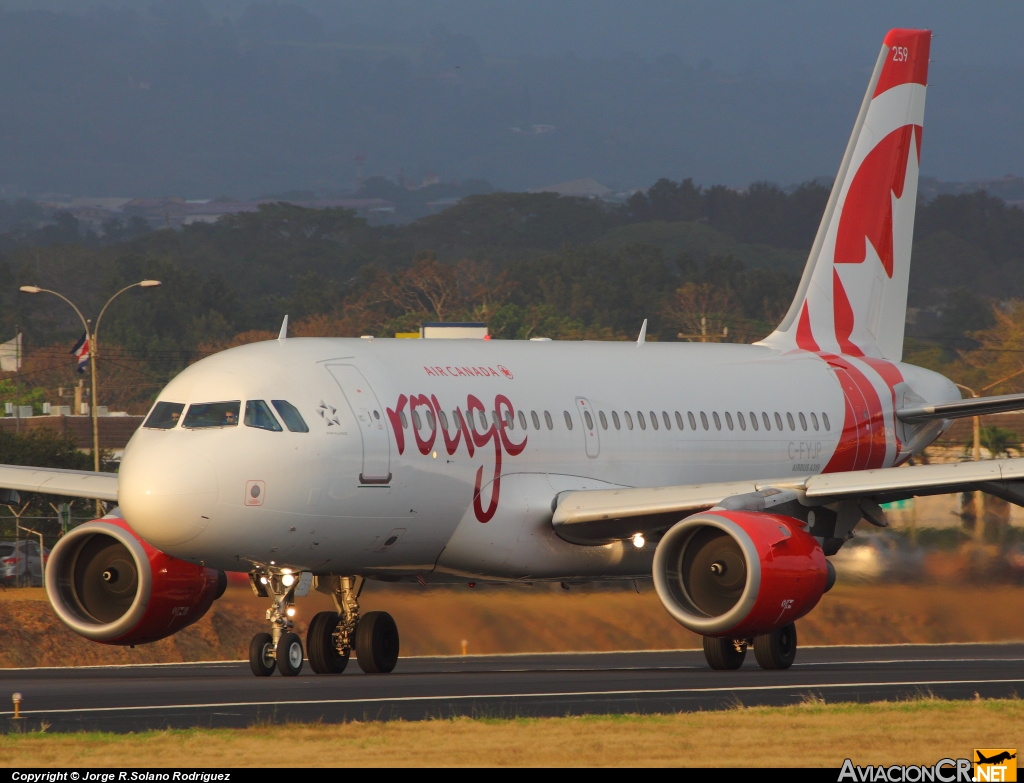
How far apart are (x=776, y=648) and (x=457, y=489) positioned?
5.42 metres

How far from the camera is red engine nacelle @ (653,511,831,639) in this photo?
24.2 m

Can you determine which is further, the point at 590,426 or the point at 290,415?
the point at 590,426

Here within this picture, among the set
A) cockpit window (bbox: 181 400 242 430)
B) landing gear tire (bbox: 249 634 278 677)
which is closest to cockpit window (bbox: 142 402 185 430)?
cockpit window (bbox: 181 400 242 430)

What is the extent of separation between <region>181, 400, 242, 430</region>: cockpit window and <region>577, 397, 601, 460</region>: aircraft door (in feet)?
22.7

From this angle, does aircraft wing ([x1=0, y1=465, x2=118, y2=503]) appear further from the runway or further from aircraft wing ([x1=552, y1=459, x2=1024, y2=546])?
aircraft wing ([x1=552, y1=459, x2=1024, y2=546])

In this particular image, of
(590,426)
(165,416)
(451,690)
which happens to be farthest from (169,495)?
(590,426)

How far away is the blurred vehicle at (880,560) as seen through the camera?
3738 centimetres

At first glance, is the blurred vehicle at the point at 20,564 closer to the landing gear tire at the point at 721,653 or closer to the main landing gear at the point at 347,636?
the main landing gear at the point at 347,636

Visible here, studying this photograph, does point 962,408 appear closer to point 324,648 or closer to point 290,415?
point 324,648

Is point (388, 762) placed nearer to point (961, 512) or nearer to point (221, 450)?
point (221, 450)

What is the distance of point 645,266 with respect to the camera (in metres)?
165

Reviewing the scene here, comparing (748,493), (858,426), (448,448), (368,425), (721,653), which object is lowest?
(721,653)

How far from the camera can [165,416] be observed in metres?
23.8

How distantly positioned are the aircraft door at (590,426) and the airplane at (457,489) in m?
0.05
